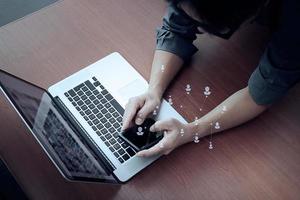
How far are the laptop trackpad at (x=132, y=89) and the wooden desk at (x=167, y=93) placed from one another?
36 mm

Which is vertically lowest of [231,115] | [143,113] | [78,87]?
[231,115]

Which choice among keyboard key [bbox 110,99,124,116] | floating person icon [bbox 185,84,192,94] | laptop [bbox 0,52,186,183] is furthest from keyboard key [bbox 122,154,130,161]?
floating person icon [bbox 185,84,192,94]

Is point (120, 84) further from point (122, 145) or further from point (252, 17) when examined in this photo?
point (252, 17)

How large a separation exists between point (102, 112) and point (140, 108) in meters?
0.08

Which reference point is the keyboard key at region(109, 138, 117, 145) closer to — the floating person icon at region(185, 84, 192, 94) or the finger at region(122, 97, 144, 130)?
the finger at region(122, 97, 144, 130)

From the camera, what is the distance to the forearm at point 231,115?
0.78 m

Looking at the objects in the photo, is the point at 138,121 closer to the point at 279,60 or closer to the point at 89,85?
the point at 89,85

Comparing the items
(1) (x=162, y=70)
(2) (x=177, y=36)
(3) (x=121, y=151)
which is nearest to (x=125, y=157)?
(3) (x=121, y=151)

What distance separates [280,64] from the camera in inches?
28.9

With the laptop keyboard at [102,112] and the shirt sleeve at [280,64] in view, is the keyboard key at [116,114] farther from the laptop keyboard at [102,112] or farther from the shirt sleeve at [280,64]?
the shirt sleeve at [280,64]

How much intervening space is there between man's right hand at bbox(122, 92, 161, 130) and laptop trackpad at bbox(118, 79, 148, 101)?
0.10ft

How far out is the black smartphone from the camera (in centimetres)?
75

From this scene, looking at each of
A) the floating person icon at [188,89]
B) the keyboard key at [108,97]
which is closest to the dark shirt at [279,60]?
the floating person icon at [188,89]

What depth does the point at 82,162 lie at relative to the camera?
0.69 m
